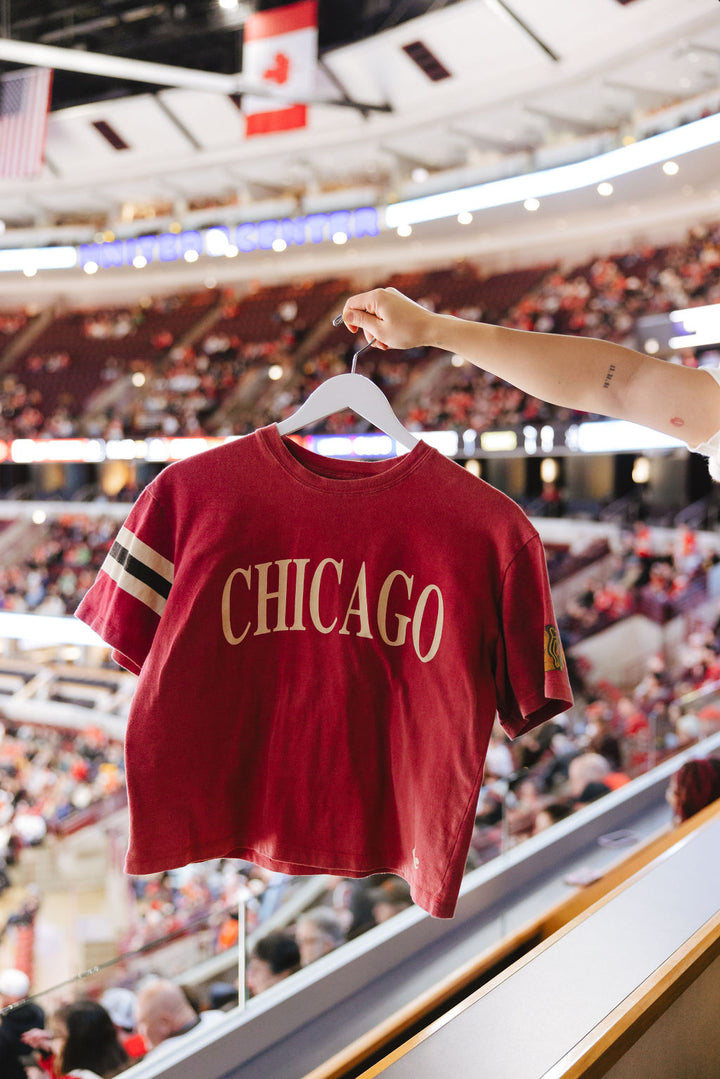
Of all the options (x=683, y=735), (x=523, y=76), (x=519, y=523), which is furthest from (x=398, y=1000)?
(x=523, y=76)

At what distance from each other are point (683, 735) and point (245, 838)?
362cm

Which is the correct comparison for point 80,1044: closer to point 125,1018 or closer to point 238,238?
point 125,1018

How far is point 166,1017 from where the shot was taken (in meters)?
2.04

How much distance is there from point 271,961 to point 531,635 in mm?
1501

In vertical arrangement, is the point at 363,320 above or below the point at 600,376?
above

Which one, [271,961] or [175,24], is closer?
[271,961]

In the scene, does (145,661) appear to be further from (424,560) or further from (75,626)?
(75,626)

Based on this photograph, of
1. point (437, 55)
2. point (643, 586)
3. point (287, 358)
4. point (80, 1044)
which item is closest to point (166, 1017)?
point (80, 1044)

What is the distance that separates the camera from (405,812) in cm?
123

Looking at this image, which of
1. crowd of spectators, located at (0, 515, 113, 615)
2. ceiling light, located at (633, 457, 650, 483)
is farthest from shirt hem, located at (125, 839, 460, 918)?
ceiling light, located at (633, 457, 650, 483)

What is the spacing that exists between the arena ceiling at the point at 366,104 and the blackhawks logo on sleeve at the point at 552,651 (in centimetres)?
1101

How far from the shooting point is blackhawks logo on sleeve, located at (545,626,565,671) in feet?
3.76

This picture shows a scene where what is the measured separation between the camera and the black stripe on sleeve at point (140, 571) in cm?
121

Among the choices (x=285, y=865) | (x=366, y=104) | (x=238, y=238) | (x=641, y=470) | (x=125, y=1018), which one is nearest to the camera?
(x=285, y=865)
